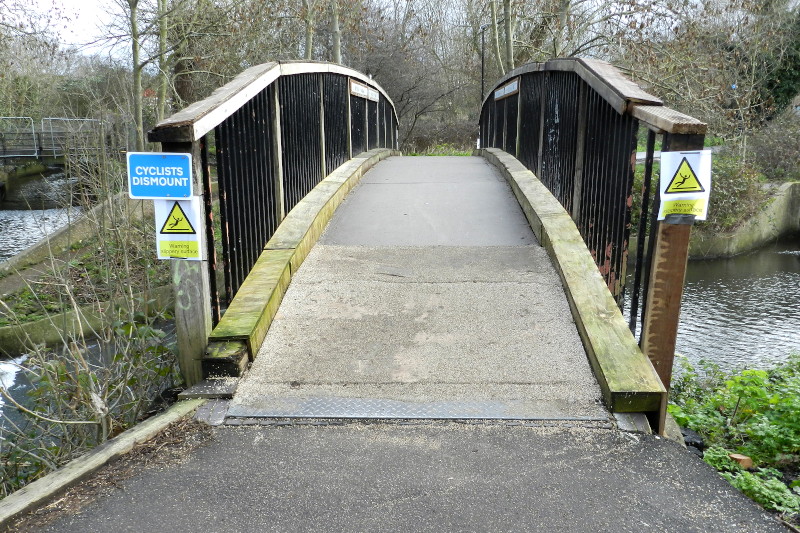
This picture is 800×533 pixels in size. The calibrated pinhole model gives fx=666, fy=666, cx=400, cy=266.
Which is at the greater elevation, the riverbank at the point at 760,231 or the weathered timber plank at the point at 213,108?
the weathered timber plank at the point at 213,108

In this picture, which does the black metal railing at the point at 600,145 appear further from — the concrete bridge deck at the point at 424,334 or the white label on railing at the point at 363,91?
the white label on railing at the point at 363,91

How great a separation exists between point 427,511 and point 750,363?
8905 mm

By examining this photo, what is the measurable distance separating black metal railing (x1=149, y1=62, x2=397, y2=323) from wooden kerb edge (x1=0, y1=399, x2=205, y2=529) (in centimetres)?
82

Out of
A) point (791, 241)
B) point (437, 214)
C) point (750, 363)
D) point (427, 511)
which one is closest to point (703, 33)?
point (791, 241)

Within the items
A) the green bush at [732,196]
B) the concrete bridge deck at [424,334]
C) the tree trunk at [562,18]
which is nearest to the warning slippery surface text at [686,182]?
the concrete bridge deck at [424,334]

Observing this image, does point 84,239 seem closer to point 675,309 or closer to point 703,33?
point 675,309

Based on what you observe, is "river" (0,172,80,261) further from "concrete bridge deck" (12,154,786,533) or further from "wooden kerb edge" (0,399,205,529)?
"wooden kerb edge" (0,399,205,529)

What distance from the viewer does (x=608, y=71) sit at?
4.70m

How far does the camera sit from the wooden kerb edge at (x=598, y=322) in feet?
10.1

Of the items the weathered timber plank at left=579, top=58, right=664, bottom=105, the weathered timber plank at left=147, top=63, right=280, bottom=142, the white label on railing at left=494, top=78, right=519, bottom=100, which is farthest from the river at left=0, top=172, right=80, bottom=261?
the weathered timber plank at left=579, top=58, right=664, bottom=105

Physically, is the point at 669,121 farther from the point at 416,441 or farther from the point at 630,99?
the point at 416,441

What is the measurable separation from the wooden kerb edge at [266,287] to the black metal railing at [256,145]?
96mm

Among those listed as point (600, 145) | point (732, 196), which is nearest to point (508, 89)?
point (600, 145)

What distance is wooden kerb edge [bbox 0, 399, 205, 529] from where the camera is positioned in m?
2.38
